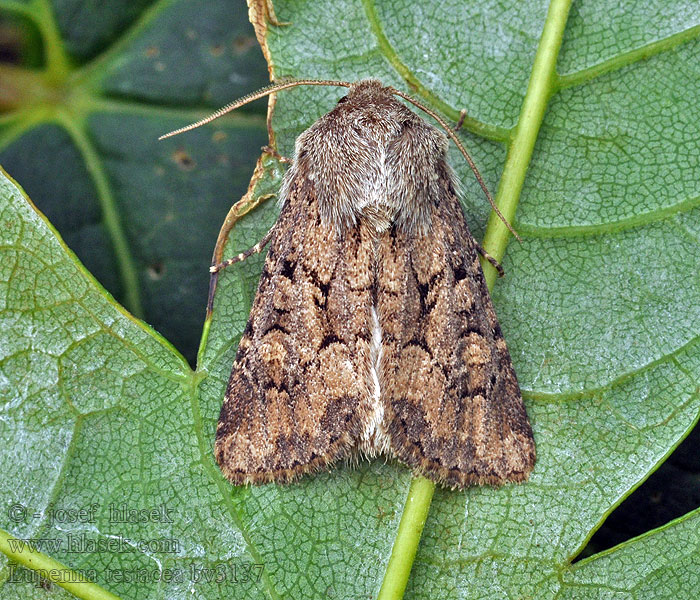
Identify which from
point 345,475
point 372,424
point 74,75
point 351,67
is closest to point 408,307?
point 372,424

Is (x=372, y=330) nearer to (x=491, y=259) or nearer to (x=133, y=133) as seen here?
(x=491, y=259)

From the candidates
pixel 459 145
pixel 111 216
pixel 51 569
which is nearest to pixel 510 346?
pixel 459 145

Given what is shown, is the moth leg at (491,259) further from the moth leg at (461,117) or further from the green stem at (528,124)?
the moth leg at (461,117)

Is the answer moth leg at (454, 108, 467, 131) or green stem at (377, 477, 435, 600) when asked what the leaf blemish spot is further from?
green stem at (377, 477, 435, 600)

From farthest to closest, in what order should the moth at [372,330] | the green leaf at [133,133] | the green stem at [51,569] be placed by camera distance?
the green leaf at [133,133]
the moth at [372,330]
the green stem at [51,569]

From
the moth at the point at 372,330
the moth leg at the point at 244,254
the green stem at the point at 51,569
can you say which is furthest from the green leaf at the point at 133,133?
the green stem at the point at 51,569

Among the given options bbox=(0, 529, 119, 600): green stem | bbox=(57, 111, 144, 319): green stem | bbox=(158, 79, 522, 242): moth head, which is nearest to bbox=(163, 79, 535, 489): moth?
bbox=(158, 79, 522, 242): moth head
